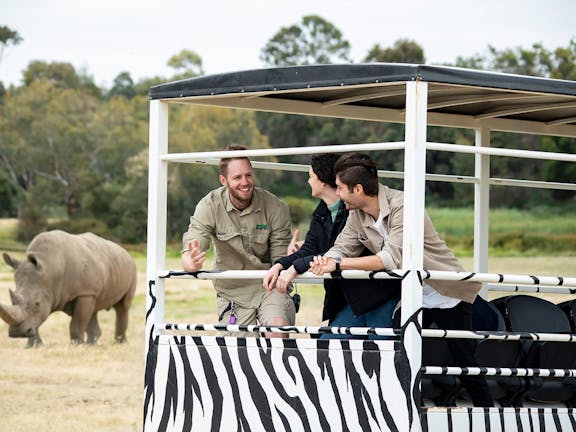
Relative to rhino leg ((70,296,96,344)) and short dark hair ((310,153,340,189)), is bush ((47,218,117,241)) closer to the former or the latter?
rhino leg ((70,296,96,344))

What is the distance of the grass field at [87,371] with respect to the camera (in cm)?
1503

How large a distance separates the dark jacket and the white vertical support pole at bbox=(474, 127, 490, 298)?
1746 millimetres

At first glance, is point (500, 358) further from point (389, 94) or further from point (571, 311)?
point (389, 94)

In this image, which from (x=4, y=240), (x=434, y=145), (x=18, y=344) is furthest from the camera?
(x=4, y=240)

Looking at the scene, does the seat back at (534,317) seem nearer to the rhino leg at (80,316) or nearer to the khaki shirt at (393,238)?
the khaki shirt at (393,238)

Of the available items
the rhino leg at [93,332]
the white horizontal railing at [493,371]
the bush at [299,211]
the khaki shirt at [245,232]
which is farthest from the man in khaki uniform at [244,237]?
the bush at [299,211]

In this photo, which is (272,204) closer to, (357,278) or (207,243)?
(207,243)

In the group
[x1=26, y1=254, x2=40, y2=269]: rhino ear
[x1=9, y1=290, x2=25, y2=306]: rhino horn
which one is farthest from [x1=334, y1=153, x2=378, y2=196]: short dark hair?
[x1=26, y1=254, x2=40, y2=269]: rhino ear

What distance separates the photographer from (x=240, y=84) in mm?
6457

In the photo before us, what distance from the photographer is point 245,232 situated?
7.43 m

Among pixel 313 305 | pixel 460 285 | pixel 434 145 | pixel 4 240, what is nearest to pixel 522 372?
pixel 460 285

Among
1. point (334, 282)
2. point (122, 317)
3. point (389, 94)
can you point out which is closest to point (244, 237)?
point (334, 282)

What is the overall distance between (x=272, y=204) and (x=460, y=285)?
1.53m

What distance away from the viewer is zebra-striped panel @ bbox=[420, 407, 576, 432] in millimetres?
5902
